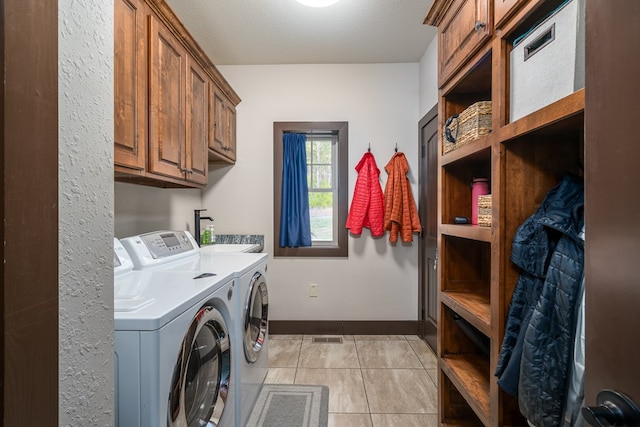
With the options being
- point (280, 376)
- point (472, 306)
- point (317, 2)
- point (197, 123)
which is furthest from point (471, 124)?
point (280, 376)

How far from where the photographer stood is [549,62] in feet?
3.10

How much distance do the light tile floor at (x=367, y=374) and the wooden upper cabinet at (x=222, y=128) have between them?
180 cm

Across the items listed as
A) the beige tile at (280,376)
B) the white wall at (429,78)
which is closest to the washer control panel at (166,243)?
the beige tile at (280,376)

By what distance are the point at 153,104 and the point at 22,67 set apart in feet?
4.59

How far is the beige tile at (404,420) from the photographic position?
1837 millimetres

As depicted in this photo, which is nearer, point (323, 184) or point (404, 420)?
point (404, 420)

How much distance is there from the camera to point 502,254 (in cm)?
114

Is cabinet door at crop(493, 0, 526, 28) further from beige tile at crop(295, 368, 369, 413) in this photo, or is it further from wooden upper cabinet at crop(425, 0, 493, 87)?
beige tile at crop(295, 368, 369, 413)

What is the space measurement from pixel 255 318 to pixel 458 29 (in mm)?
1941

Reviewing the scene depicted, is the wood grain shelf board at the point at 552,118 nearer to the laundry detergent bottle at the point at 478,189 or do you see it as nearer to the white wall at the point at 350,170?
the laundry detergent bottle at the point at 478,189

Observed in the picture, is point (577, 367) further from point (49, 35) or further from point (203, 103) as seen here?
point (203, 103)

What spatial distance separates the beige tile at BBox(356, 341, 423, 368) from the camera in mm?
2541

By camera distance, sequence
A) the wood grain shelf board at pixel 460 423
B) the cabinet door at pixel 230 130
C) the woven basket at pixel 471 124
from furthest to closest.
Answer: the cabinet door at pixel 230 130 → the wood grain shelf board at pixel 460 423 → the woven basket at pixel 471 124

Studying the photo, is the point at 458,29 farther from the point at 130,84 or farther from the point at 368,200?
the point at 368,200
